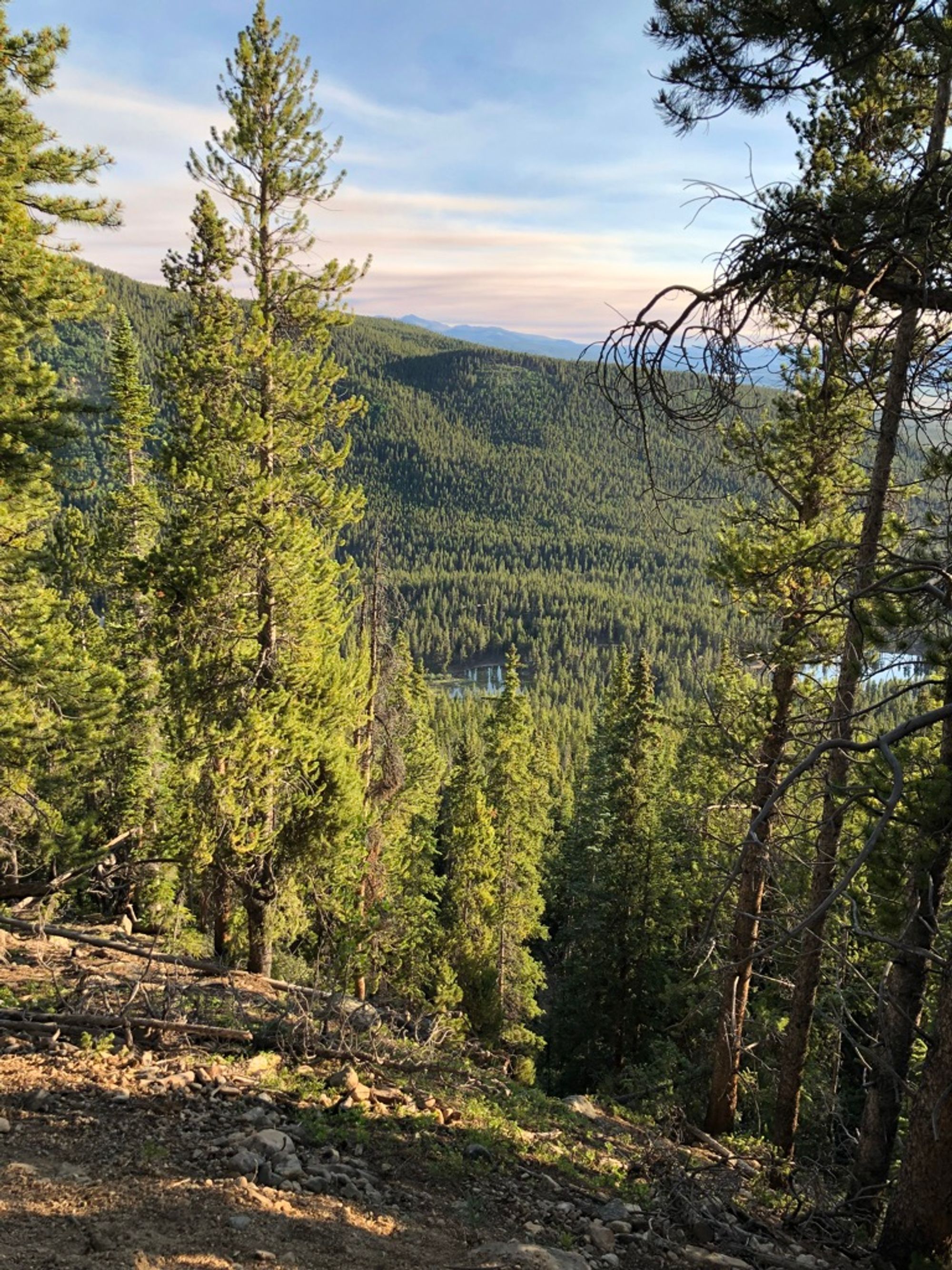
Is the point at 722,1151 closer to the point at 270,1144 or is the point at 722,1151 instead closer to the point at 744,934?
the point at 744,934

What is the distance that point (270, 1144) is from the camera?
521 cm

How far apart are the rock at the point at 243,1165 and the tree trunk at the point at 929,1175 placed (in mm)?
3774

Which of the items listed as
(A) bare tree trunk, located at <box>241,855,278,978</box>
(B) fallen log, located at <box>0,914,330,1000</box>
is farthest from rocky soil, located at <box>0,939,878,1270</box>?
(A) bare tree trunk, located at <box>241,855,278,978</box>

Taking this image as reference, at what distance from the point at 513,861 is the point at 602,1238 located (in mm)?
19377

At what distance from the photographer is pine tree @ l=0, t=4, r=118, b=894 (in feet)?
33.0

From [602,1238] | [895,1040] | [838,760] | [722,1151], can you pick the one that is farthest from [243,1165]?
[722,1151]

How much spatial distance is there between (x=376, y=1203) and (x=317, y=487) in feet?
28.0

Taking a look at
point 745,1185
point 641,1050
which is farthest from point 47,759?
point 641,1050

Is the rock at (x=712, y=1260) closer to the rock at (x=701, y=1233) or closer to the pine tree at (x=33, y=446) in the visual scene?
the rock at (x=701, y=1233)

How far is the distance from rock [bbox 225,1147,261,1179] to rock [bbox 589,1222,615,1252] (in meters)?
2.17

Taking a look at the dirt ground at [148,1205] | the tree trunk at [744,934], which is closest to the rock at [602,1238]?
the dirt ground at [148,1205]

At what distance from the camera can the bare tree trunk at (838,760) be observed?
648 cm

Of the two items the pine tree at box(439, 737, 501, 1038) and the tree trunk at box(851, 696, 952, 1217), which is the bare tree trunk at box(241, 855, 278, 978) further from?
the pine tree at box(439, 737, 501, 1038)

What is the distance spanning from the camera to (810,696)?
32.6 feet
